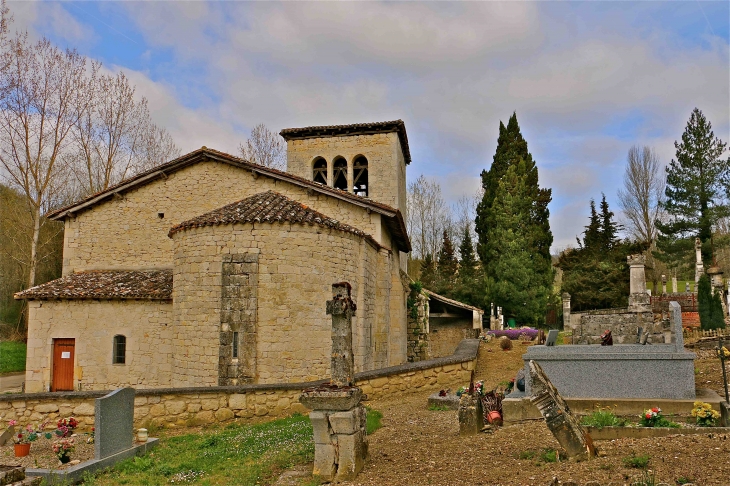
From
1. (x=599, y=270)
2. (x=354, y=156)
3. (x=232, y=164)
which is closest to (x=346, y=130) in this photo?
(x=354, y=156)

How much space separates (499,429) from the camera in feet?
24.6

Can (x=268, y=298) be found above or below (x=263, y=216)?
below

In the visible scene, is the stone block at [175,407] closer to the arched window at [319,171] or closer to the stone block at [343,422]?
the stone block at [343,422]

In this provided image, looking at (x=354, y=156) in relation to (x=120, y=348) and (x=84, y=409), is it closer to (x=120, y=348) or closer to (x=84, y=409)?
(x=120, y=348)

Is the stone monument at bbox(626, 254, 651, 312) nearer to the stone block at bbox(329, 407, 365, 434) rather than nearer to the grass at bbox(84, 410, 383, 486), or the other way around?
the grass at bbox(84, 410, 383, 486)

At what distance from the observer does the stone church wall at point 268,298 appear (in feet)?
40.4

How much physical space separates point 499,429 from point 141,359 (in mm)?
11100

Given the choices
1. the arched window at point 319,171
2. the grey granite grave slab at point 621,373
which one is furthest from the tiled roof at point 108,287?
the grey granite grave slab at point 621,373

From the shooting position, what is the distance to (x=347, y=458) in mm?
5816

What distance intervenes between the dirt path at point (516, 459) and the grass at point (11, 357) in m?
23.3

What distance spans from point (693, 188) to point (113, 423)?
38.1 m

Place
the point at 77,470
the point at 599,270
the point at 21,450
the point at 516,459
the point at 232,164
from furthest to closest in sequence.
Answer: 1. the point at 599,270
2. the point at 232,164
3. the point at 21,450
4. the point at 77,470
5. the point at 516,459

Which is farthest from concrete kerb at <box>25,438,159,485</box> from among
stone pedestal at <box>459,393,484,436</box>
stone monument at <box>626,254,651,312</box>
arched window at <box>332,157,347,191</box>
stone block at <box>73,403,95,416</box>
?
arched window at <box>332,157,347,191</box>

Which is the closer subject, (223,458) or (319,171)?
(223,458)
